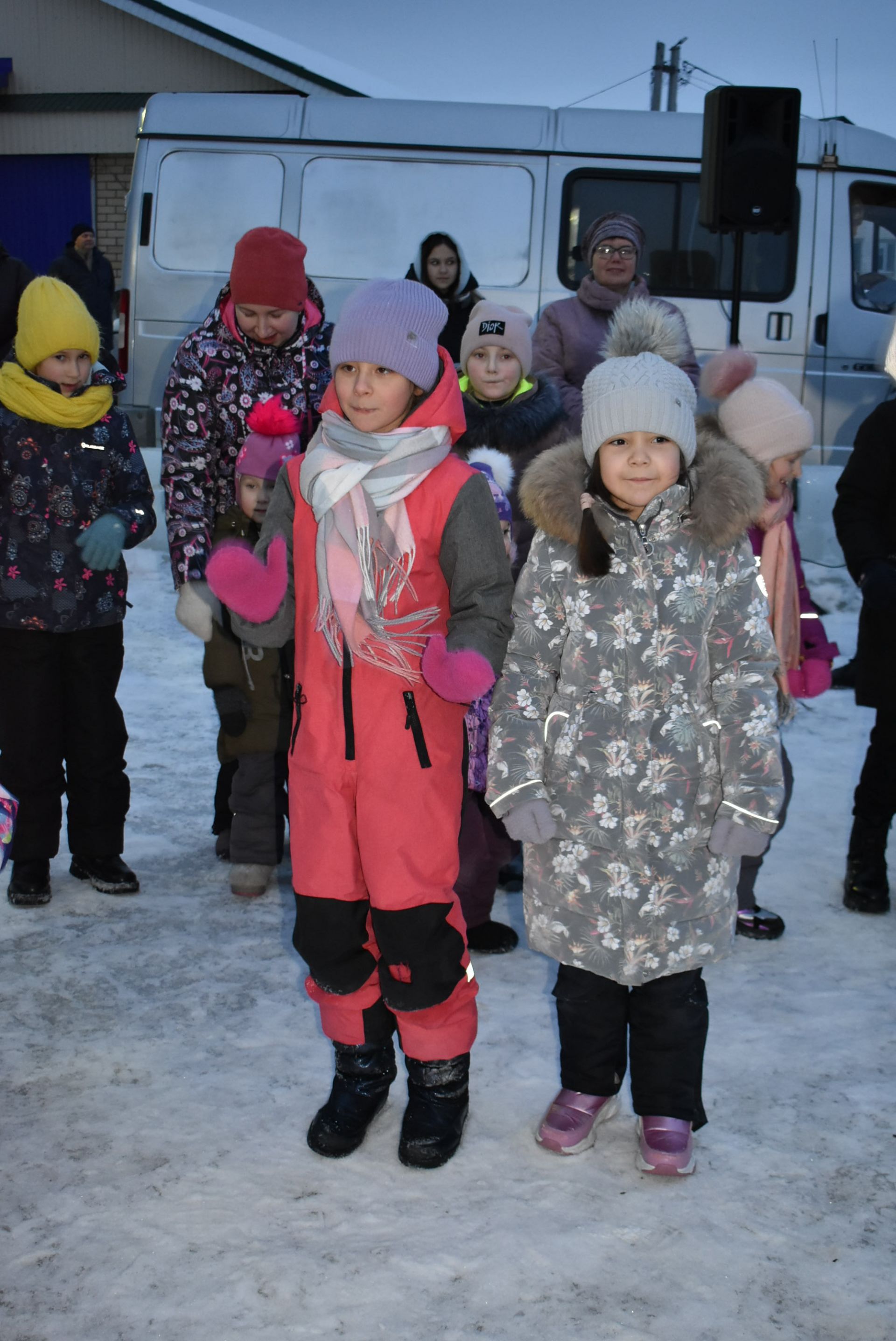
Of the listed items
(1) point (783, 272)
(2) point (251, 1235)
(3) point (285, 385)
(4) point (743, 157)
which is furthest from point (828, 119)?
(2) point (251, 1235)

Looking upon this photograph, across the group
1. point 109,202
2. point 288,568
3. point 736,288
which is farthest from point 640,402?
point 109,202

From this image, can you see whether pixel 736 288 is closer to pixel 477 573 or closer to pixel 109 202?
pixel 477 573

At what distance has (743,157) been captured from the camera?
7.15m

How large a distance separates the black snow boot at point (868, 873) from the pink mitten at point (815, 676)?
726 mm

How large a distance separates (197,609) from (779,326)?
23.5 feet

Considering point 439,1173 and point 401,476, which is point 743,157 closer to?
point 401,476

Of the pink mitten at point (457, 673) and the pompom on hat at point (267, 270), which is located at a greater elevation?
the pompom on hat at point (267, 270)

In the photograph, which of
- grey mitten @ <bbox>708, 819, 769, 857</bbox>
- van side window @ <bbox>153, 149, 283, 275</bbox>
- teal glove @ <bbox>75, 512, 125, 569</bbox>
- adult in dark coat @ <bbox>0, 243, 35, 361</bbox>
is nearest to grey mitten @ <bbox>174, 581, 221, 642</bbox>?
teal glove @ <bbox>75, 512, 125, 569</bbox>

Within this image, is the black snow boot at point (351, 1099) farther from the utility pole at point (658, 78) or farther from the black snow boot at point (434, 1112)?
the utility pole at point (658, 78)

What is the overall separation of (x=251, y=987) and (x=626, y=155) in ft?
23.6

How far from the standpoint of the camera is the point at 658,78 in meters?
31.7

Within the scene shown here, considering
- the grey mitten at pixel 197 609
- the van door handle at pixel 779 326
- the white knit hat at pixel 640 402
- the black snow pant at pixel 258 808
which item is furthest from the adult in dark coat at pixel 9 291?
the van door handle at pixel 779 326

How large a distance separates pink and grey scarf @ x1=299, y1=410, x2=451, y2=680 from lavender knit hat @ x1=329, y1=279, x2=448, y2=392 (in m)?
0.13

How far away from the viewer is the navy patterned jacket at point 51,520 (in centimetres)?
370
